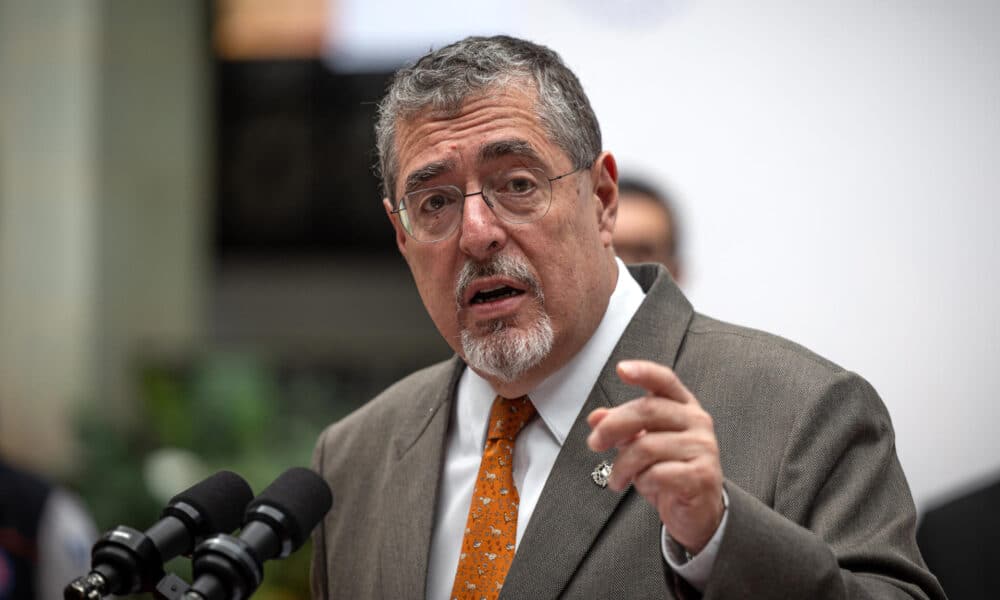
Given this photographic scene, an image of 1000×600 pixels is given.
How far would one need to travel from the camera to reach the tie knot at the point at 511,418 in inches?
83.0

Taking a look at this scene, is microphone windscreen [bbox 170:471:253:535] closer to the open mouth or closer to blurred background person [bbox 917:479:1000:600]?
the open mouth

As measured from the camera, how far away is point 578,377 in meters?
2.08

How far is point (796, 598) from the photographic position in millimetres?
1512

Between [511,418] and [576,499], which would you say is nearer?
[576,499]

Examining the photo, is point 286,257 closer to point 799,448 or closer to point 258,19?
point 258,19

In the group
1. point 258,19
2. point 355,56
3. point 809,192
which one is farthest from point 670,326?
point 258,19

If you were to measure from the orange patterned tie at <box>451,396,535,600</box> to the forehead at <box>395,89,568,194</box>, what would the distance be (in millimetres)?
478

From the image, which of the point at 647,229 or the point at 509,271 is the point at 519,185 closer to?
the point at 509,271

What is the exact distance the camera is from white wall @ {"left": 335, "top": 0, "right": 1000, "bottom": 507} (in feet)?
11.9

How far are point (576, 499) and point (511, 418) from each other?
0.89ft

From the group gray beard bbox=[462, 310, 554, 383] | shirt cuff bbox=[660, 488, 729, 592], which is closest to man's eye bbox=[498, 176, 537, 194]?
gray beard bbox=[462, 310, 554, 383]

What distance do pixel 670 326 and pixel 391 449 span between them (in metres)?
0.67

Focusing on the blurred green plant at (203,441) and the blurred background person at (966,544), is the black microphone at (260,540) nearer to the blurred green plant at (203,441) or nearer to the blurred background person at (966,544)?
Result: the blurred background person at (966,544)

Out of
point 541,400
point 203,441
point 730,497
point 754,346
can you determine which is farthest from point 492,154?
point 203,441
